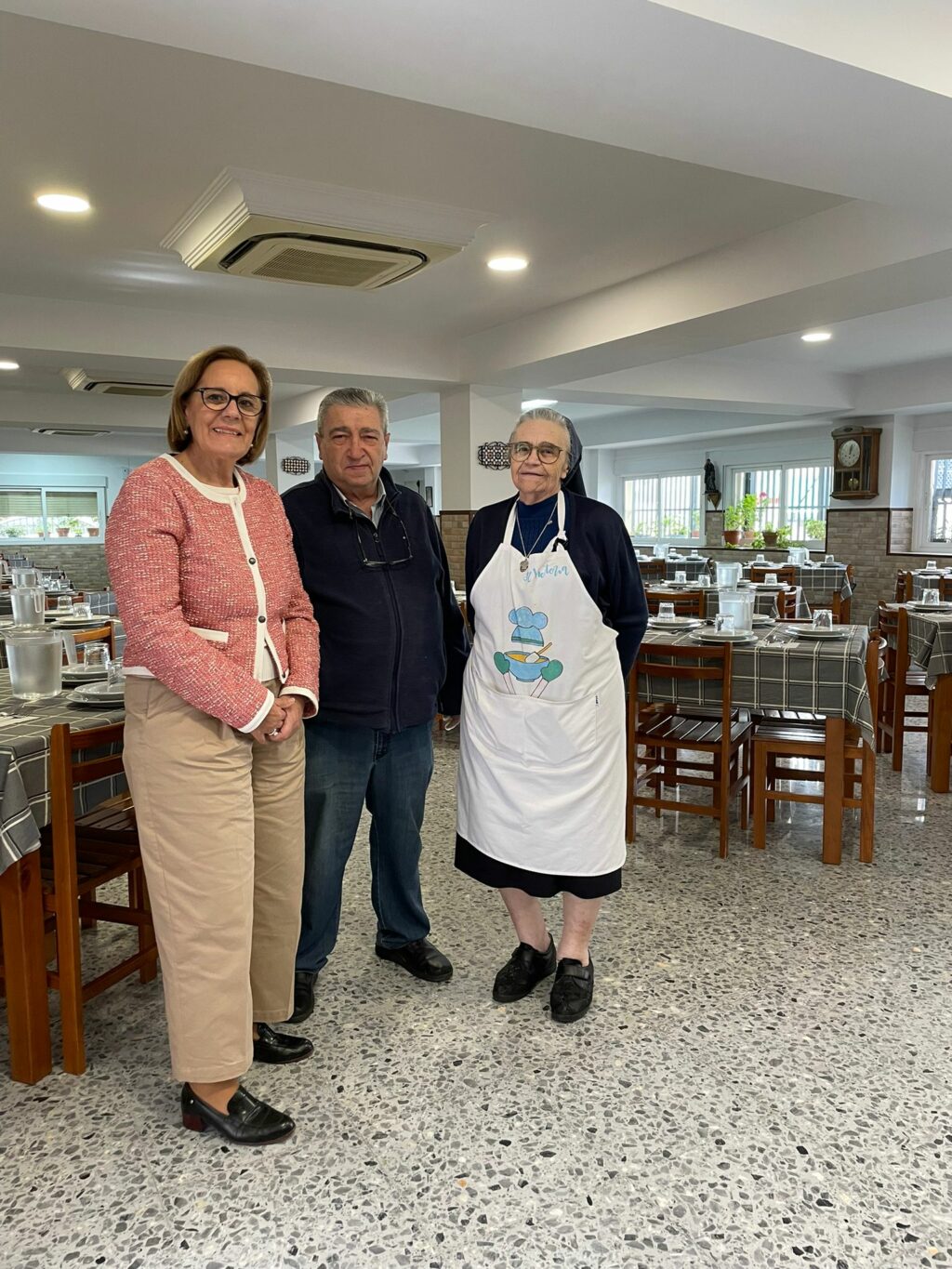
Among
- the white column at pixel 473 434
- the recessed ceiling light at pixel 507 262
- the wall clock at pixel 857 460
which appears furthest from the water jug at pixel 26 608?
the wall clock at pixel 857 460

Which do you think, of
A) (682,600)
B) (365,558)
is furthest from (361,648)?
(682,600)

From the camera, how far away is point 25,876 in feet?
6.20

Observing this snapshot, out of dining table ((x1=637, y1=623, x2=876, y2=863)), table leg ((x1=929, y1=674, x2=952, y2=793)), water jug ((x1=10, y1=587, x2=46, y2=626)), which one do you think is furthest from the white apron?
table leg ((x1=929, y1=674, x2=952, y2=793))

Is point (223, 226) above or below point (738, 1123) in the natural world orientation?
above

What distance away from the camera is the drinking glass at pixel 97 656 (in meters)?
2.61

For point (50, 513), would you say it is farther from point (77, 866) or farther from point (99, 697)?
point (77, 866)

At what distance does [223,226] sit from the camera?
383cm

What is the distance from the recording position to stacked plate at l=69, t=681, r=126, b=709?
7.21 feet

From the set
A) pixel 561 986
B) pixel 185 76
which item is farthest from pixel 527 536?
pixel 185 76

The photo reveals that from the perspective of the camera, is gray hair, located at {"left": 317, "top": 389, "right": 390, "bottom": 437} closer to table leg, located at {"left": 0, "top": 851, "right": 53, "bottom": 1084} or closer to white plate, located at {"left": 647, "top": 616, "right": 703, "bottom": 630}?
table leg, located at {"left": 0, "top": 851, "right": 53, "bottom": 1084}

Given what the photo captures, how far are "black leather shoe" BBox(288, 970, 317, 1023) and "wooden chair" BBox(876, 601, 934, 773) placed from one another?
122 inches

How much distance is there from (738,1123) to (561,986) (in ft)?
1.79

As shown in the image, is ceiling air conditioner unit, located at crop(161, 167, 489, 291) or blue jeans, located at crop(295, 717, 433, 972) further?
ceiling air conditioner unit, located at crop(161, 167, 489, 291)

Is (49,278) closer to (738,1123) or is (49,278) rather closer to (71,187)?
(71,187)
